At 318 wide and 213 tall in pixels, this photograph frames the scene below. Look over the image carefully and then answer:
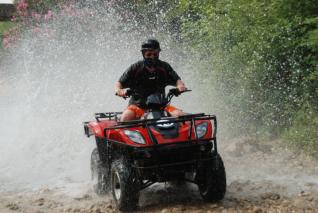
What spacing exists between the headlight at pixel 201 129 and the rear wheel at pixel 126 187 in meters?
0.87

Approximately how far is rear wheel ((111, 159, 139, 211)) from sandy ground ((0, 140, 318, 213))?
0.22m

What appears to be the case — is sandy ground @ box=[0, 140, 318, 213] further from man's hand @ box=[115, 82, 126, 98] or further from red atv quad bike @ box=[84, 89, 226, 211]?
man's hand @ box=[115, 82, 126, 98]

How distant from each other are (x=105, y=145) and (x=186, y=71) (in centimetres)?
641

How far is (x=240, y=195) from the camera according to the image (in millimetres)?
6980

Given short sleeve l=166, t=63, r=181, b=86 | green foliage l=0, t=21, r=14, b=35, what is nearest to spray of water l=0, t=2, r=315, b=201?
short sleeve l=166, t=63, r=181, b=86

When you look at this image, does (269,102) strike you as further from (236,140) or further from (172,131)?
(172,131)

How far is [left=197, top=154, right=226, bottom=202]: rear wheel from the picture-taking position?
6.42 metres

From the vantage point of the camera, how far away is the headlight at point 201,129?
6.30 m

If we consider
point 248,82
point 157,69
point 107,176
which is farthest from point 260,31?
point 107,176

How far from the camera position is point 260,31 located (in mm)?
10367

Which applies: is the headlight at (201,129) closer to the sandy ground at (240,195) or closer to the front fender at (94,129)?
the sandy ground at (240,195)

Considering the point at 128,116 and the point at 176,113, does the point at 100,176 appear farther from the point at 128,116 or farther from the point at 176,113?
the point at 176,113

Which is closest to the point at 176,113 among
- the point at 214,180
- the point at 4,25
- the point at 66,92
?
the point at 214,180

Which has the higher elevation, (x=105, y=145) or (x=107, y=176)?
(x=105, y=145)
